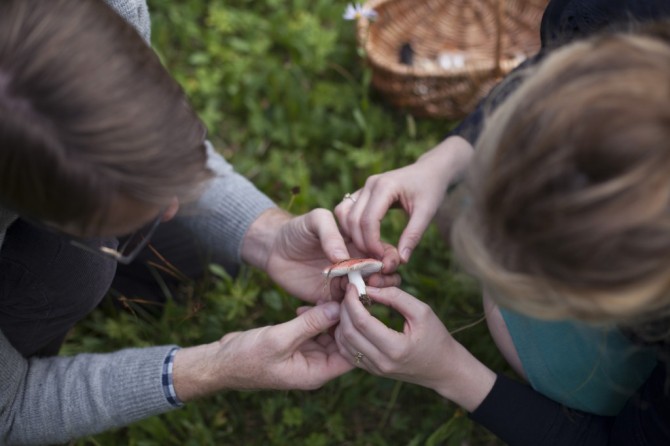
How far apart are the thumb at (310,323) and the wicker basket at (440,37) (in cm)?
110

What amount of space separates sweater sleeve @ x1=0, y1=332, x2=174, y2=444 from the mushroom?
52 cm

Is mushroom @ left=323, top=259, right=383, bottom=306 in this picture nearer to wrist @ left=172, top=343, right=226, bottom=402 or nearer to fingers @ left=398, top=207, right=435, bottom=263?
A: fingers @ left=398, top=207, right=435, bottom=263

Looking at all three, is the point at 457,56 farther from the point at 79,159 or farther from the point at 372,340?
the point at 79,159

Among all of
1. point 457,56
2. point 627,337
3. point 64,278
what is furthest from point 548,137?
point 457,56

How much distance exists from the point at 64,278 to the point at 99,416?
0.34 metres

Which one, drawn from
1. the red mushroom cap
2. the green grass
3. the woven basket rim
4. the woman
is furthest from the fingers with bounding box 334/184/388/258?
the woven basket rim

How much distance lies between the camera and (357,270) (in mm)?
1511

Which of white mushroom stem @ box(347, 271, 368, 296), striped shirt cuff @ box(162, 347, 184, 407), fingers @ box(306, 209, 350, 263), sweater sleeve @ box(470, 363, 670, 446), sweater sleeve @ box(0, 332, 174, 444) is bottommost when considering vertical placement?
sweater sleeve @ box(470, 363, 670, 446)

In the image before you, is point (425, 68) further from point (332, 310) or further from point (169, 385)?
point (169, 385)

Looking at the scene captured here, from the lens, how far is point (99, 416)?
1.62 meters

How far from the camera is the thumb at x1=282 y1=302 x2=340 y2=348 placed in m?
1.52

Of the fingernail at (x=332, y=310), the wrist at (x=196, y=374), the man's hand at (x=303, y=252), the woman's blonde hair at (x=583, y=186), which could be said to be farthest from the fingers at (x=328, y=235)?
the woman's blonde hair at (x=583, y=186)

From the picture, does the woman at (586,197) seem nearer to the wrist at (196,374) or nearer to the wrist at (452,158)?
the wrist at (452,158)

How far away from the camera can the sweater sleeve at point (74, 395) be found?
1.59 m
